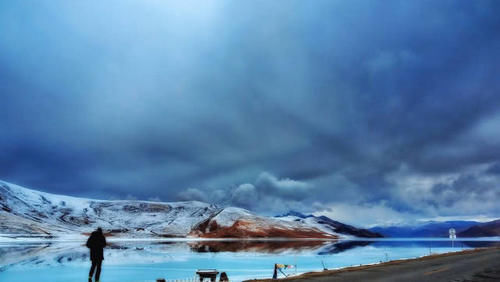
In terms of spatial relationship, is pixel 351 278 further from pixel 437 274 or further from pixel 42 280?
pixel 42 280

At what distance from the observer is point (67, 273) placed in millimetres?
33625

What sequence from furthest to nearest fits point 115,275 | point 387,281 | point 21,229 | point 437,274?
point 21,229
point 115,275
point 437,274
point 387,281

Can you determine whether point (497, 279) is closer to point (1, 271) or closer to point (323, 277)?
point (323, 277)

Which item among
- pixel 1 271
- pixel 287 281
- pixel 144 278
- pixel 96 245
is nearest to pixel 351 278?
pixel 287 281

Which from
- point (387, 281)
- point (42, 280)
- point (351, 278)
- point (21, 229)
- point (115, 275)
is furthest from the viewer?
point (21, 229)

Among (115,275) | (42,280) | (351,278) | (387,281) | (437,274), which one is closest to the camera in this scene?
(387,281)

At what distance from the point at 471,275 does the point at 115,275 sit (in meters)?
27.4

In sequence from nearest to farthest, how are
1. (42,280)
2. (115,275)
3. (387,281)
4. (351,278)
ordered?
(387,281), (351,278), (42,280), (115,275)

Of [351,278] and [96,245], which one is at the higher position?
[96,245]

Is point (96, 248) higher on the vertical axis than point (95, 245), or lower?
lower

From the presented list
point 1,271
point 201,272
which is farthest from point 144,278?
point 1,271

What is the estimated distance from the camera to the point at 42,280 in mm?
29250

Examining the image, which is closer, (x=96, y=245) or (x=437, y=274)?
(x=96, y=245)

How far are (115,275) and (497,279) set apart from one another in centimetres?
2850
